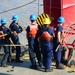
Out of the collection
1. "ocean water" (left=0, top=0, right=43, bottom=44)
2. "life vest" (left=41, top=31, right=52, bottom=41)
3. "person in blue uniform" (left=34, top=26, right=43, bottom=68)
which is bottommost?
"person in blue uniform" (left=34, top=26, right=43, bottom=68)

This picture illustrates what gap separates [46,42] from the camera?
1032cm

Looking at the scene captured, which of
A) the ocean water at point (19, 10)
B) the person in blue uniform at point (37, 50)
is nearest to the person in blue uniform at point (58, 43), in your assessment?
the person in blue uniform at point (37, 50)

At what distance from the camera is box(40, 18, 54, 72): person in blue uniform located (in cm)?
1023

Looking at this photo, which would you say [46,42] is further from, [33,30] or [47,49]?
[33,30]

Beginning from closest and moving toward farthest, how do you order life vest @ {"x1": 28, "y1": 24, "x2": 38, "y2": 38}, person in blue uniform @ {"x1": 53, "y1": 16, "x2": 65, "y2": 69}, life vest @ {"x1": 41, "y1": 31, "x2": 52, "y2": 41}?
1. life vest @ {"x1": 41, "y1": 31, "x2": 52, "y2": 41}
2. person in blue uniform @ {"x1": 53, "y1": 16, "x2": 65, "y2": 69}
3. life vest @ {"x1": 28, "y1": 24, "x2": 38, "y2": 38}

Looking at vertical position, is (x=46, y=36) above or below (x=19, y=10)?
below

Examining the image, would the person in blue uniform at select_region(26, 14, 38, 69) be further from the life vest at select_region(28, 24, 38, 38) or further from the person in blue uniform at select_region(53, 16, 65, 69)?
the person in blue uniform at select_region(53, 16, 65, 69)

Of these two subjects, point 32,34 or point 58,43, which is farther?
point 32,34

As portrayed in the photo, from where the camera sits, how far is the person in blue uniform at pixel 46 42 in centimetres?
1023

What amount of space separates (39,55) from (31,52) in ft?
0.84

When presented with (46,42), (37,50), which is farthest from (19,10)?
(46,42)

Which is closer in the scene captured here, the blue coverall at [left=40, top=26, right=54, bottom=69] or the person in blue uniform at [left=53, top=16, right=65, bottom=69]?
the blue coverall at [left=40, top=26, right=54, bottom=69]

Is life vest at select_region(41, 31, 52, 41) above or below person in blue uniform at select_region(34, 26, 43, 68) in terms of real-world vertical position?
above

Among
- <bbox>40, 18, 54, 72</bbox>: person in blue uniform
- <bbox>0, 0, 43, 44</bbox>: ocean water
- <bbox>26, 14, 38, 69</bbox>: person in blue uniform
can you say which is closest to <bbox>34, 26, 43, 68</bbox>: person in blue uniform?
<bbox>26, 14, 38, 69</bbox>: person in blue uniform
